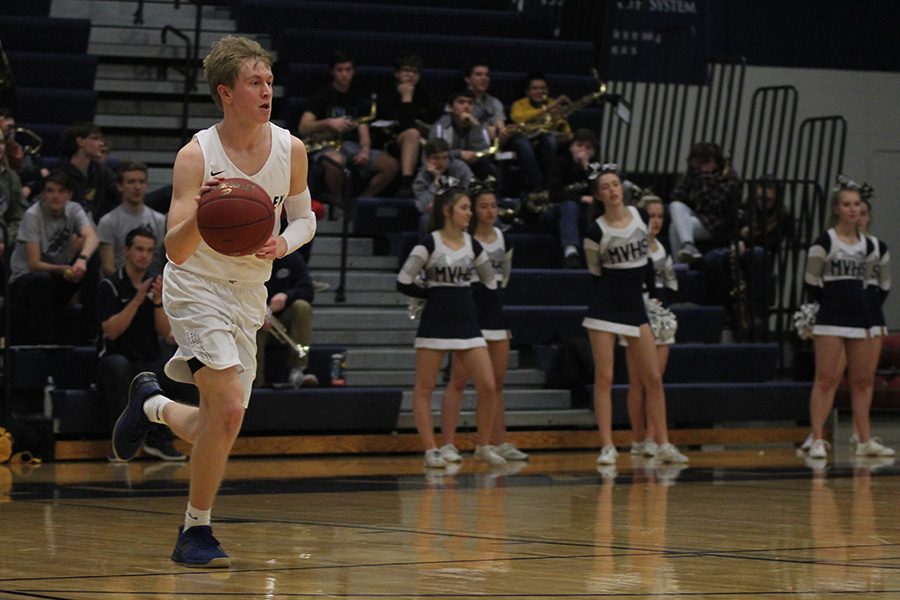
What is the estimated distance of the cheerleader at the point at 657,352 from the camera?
10.2 meters

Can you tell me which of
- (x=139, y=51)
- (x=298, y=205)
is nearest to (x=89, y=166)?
(x=139, y=51)

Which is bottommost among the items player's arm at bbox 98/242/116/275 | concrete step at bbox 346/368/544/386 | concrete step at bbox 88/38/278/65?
concrete step at bbox 346/368/544/386

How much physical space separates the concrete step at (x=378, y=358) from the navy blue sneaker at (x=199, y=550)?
6965mm

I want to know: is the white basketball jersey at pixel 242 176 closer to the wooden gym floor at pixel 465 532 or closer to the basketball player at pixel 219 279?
the basketball player at pixel 219 279

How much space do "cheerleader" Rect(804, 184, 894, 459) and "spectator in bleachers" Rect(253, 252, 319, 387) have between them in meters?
3.31

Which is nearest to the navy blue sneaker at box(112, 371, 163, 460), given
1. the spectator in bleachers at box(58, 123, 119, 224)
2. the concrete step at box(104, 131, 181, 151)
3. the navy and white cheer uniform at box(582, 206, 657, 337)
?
the navy and white cheer uniform at box(582, 206, 657, 337)

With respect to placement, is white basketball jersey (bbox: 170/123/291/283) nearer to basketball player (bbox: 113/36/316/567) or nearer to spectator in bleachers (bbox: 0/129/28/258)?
basketball player (bbox: 113/36/316/567)

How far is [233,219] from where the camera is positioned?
4.41m

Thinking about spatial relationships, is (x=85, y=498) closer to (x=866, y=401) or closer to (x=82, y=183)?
(x=82, y=183)

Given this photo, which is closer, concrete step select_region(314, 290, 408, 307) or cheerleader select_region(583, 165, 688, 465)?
cheerleader select_region(583, 165, 688, 465)

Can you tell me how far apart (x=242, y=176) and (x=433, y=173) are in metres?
7.40

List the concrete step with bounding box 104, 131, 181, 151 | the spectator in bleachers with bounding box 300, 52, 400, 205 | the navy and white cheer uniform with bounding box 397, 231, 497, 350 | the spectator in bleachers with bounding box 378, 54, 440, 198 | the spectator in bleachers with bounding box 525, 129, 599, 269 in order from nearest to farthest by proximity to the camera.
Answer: the navy and white cheer uniform with bounding box 397, 231, 497, 350
the spectator in bleachers with bounding box 300, 52, 400, 205
the spectator in bleachers with bounding box 525, 129, 599, 269
the spectator in bleachers with bounding box 378, 54, 440, 198
the concrete step with bounding box 104, 131, 181, 151

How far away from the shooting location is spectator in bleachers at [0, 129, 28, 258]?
10.7 m

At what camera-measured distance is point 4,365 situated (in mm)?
9828
